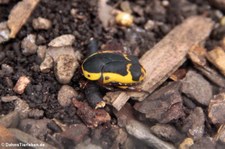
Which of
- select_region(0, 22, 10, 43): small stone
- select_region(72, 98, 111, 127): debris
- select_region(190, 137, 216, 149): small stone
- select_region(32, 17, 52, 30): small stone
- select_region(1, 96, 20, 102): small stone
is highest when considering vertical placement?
select_region(32, 17, 52, 30): small stone

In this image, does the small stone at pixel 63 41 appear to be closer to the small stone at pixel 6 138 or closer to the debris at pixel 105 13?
the debris at pixel 105 13

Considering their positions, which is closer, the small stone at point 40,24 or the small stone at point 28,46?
the small stone at point 28,46

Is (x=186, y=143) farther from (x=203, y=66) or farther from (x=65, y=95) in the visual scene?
(x=65, y=95)

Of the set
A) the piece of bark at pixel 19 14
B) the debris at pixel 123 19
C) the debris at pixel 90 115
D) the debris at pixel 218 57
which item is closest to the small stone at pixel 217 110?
the debris at pixel 218 57

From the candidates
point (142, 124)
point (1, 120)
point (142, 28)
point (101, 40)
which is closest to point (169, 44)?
point (142, 28)

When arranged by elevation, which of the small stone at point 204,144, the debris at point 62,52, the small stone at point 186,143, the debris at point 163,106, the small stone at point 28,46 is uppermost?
the small stone at point 28,46

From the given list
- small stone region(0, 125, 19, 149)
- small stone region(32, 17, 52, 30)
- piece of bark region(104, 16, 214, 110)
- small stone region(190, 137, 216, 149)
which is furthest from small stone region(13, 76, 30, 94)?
small stone region(190, 137, 216, 149)

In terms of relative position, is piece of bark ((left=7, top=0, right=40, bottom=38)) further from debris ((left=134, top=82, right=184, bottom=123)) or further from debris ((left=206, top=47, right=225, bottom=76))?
debris ((left=206, top=47, right=225, bottom=76))

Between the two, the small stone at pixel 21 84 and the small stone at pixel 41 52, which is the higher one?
the small stone at pixel 41 52
